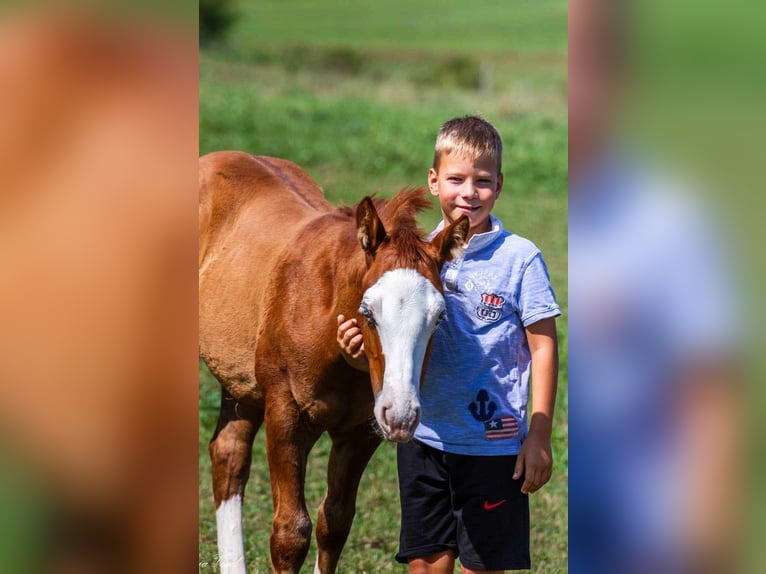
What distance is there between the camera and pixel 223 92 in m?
19.5

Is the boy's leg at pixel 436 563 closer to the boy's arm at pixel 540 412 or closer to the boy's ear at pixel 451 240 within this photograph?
the boy's arm at pixel 540 412

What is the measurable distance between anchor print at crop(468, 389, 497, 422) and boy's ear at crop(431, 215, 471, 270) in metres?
0.45

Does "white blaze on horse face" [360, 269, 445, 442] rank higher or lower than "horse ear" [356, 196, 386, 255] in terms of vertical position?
lower

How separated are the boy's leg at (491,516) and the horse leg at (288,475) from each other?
775mm

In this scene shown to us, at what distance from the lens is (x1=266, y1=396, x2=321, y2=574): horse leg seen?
368 centimetres

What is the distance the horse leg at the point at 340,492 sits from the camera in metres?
3.95

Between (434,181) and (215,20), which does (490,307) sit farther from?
(215,20)

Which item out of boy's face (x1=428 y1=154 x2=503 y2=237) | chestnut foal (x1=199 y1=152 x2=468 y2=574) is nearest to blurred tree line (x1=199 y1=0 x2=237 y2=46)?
chestnut foal (x1=199 y1=152 x2=468 y2=574)

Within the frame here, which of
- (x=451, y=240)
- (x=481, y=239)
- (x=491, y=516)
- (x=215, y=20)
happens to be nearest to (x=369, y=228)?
(x=451, y=240)

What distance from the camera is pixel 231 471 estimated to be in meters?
4.52

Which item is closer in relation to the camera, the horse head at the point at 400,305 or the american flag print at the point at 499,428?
the horse head at the point at 400,305
